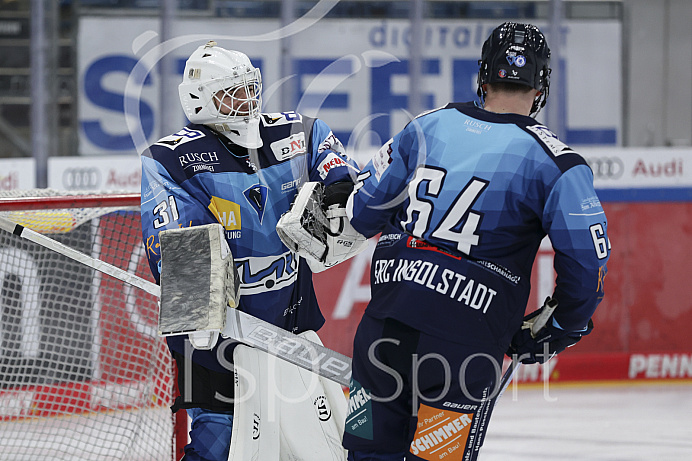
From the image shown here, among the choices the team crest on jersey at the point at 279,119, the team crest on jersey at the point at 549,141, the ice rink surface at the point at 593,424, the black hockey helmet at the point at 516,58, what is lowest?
the ice rink surface at the point at 593,424

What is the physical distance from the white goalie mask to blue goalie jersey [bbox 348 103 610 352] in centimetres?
61

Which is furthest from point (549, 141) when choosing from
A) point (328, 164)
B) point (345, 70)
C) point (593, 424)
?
point (345, 70)

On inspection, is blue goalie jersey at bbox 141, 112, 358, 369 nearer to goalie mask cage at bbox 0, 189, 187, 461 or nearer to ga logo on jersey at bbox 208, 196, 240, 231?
ga logo on jersey at bbox 208, 196, 240, 231

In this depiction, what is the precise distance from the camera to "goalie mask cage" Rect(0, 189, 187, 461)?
10.2ft

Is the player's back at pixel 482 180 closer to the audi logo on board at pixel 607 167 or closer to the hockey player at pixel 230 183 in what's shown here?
the hockey player at pixel 230 183

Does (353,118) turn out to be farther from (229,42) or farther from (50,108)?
(50,108)

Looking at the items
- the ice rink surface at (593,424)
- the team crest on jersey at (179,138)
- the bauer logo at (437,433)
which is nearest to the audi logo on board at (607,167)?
the ice rink surface at (593,424)

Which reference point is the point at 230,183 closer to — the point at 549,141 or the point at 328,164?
the point at 328,164

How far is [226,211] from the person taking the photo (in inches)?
93.3

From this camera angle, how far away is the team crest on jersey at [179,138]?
93.9 inches

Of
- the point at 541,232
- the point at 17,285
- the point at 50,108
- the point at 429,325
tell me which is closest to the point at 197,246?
the point at 429,325

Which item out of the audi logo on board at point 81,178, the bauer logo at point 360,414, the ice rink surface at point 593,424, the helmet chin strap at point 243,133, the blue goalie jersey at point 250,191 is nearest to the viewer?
the bauer logo at point 360,414

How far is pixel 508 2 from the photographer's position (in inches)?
231

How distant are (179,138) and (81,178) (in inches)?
124
